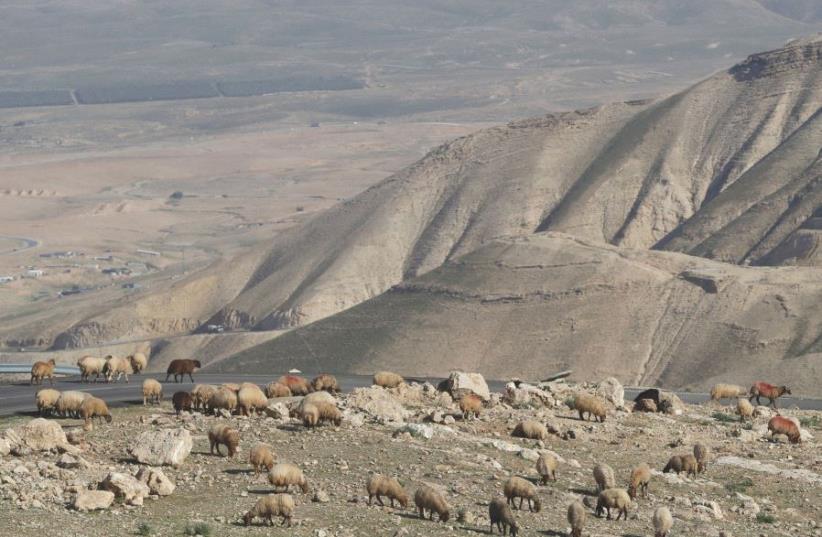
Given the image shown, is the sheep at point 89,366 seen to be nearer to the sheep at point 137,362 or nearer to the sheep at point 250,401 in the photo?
the sheep at point 137,362

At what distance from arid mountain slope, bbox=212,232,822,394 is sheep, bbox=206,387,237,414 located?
34.9 m

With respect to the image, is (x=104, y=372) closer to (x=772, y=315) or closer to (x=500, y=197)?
(x=772, y=315)

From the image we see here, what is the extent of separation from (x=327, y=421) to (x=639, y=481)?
24.0ft

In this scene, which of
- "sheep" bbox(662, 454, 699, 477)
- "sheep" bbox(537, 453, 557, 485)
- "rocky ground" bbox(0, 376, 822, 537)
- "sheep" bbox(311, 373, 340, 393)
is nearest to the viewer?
"rocky ground" bbox(0, 376, 822, 537)

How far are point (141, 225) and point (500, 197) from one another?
74154 mm

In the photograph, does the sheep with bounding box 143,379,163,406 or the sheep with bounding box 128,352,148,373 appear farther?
the sheep with bounding box 128,352,148,373

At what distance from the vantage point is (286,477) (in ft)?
88.0

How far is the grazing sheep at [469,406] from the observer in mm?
36156

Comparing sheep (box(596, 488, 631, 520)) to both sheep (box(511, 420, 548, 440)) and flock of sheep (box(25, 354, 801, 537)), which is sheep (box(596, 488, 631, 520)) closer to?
flock of sheep (box(25, 354, 801, 537))

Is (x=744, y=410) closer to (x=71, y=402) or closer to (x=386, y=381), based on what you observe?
(x=386, y=381)

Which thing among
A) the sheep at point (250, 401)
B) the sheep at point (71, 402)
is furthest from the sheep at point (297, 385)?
the sheep at point (71, 402)

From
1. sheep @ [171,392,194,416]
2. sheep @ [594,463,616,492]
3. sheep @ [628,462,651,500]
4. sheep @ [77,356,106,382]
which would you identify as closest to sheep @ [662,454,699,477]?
sheep @ [628,462,651,500]

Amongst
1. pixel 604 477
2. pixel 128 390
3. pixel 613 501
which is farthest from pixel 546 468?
pixel 128 390

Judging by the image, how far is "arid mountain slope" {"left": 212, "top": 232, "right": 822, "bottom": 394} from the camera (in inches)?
2749
